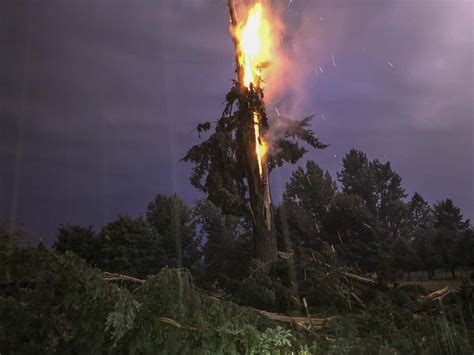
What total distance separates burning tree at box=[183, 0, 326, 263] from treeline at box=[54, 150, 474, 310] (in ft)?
2.42

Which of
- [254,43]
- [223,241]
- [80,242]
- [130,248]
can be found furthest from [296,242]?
[254,43]

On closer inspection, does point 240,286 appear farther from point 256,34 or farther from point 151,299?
point 256,34

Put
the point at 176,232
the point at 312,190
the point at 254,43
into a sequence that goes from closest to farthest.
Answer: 1. the point at 254,43
2. the point at 176,232
3. the point at 312,190

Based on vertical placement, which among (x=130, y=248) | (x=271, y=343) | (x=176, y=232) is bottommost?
(x=271, y=343)

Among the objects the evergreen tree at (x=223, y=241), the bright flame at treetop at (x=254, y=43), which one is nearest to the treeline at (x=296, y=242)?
the evergreen tree at (x=223, y=241)

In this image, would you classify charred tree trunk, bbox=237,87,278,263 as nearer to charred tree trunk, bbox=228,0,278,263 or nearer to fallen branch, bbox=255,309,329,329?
charred tree trunk, bbox=228,0,278,263

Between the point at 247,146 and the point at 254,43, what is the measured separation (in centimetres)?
394

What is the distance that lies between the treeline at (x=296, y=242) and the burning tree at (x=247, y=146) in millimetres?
739

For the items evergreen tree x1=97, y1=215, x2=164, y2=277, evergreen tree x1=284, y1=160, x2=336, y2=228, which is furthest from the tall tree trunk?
evergreen tree x1=284, y1=160, x2=336, y2=228

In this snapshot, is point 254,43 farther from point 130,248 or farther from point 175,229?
point 175,229

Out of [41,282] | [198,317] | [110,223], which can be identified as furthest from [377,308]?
[110,223]

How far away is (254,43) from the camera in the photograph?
602 inches

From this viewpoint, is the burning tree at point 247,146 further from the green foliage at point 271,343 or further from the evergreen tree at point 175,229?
the evergreen tree at point 175,229

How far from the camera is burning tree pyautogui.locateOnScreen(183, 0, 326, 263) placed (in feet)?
45.9
